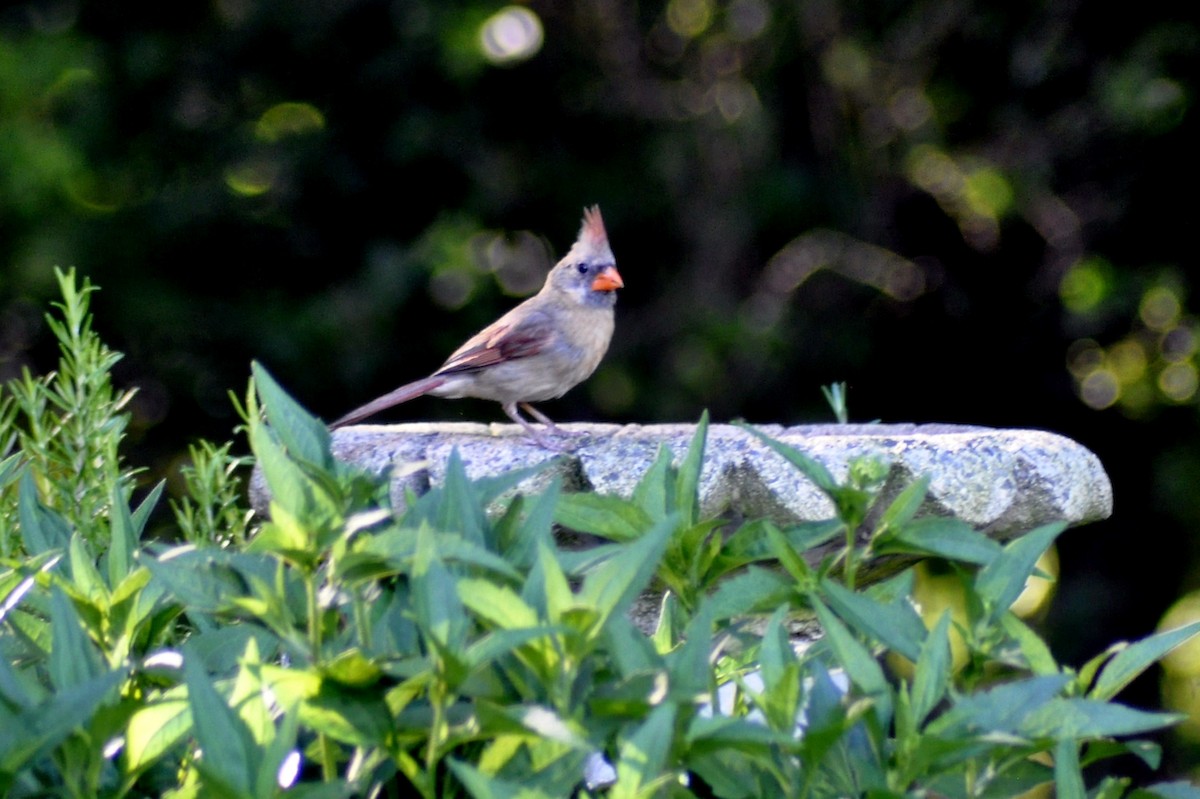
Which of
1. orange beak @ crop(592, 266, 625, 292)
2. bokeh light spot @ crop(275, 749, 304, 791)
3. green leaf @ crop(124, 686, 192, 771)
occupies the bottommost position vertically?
orange beak @ crop(592, 266, 625, 292)

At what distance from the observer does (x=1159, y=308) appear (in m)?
6.73

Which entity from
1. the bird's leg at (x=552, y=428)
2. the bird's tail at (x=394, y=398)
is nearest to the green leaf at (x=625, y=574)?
the bird's leg at (x=552, y=428)

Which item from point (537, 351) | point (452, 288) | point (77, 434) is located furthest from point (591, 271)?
point (452, 288)

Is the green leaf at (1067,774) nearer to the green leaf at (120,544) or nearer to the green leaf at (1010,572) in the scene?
the green leaf at (1010,572)

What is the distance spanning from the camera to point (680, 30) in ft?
24.9

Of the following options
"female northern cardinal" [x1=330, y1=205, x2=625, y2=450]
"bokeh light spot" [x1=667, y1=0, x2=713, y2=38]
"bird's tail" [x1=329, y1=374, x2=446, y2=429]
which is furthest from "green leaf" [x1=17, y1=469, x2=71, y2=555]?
"bokeh light spot" [x1=667, y1=0, x2=713, y2=38]

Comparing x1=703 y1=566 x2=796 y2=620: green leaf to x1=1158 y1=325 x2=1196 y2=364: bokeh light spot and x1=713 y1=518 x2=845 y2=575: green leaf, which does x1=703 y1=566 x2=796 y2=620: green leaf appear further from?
x1=1158 y1=325 x2=1196 y2=364: bokeh light spot

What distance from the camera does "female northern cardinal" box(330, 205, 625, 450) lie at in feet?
14.0

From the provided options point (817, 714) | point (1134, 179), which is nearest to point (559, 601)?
point (817, 714)

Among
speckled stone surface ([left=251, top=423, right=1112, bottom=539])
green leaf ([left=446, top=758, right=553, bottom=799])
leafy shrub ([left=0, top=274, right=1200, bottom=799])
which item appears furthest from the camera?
speckled stone surface ([left=251, top=423, right=1112, bottom=539])

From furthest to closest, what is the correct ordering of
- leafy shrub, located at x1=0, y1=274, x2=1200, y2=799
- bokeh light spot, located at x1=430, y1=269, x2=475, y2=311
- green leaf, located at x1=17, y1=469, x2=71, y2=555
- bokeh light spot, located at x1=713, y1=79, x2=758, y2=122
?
bokeh light spot, located at x1=713, y1=79, x2=758, y2=122 → bokeh light spot, located at x1=430, y1=269, x2=475, y2=311 → green leaf, located at x1=17, y1=469, x2=71, y2=555 → leafy shrub, located at x1=0, y1=274, x2=1200, y2=799

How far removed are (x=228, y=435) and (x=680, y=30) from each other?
3040 mm

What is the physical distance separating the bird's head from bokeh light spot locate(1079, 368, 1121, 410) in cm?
318

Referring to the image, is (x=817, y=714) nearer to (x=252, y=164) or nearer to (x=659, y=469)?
(x=659, y=469)
